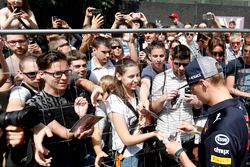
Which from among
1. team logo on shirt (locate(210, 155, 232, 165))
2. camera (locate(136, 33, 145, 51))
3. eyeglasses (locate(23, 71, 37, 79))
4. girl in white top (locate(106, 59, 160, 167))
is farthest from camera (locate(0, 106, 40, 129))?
camera (locate(136, 33, 145, 51))

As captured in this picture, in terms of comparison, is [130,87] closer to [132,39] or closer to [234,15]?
[132,39]

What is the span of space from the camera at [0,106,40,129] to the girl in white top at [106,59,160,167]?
0.88 meters

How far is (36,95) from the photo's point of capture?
2883mm

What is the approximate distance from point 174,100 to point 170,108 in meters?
0.08

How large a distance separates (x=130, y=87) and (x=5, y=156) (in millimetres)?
1226

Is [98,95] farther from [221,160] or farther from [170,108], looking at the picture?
[221,160]

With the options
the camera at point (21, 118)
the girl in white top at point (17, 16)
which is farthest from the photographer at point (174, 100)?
the girl in white top at point (17, 16)

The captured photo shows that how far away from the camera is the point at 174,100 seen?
143 inches

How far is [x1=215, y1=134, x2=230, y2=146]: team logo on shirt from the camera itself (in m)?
2.29

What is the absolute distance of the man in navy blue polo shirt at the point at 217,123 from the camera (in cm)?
231

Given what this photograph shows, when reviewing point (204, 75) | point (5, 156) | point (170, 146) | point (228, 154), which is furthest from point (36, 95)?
point (228, 154)

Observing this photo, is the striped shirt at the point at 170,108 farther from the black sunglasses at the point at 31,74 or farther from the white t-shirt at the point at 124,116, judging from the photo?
the black sunglasses at the point at 31,74

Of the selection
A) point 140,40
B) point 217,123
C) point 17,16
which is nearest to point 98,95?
point 217,123

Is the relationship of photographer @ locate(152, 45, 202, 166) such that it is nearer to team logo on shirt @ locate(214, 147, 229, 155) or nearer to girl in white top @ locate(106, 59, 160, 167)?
girl in white top @ locate(106, 59, 160, 167)
